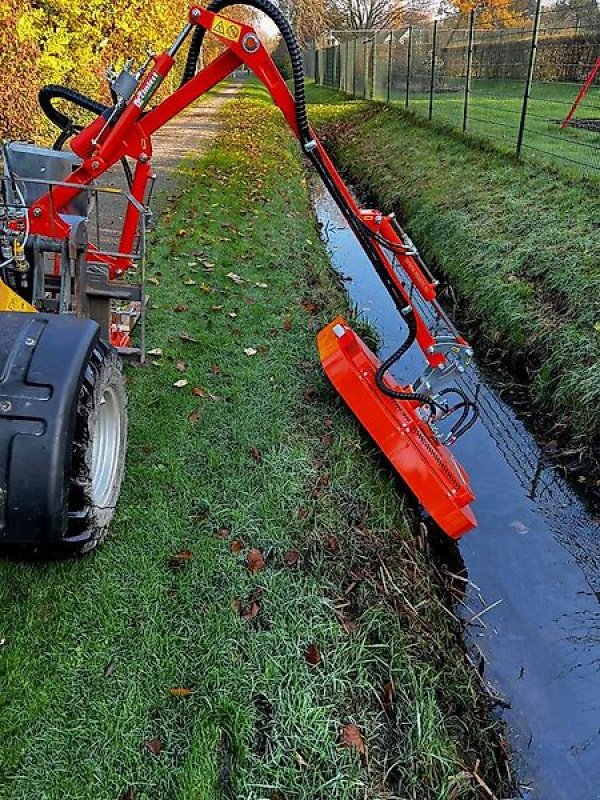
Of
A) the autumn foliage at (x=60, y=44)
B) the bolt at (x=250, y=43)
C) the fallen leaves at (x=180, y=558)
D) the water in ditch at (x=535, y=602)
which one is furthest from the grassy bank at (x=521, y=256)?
the autumn foliage at (x=60, y=44)

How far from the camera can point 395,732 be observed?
290cm

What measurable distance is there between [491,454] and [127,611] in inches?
127

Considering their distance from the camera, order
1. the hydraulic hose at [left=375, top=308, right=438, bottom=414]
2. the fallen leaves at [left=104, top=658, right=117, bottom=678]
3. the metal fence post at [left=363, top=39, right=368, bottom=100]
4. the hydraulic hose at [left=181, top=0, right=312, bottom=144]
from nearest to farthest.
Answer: the fallen leaves at [left=104, top=658, right=117, bottom=678] → the hydraulic hose at [left=181, top=0, right=312, bottom=144] → the hydraulic hose at [left=375, top=308, right=438, bottom=414] → the metal fence post at [left=363, top=39, right=368, bottom=100]

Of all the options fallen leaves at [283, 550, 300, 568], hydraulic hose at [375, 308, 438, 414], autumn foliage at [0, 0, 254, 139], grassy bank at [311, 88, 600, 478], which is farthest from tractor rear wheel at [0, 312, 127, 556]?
autumn foliage at [0, 0, 254, 139]

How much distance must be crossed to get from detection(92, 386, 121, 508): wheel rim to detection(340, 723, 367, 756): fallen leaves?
1436 millimetres

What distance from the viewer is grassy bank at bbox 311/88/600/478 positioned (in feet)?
19.0

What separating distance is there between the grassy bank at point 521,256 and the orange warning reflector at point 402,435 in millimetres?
1607

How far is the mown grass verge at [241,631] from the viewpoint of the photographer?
2.60 m

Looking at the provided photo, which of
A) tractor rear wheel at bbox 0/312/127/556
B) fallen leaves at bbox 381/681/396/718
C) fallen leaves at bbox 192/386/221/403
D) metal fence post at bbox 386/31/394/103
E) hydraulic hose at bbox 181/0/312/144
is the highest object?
metal fence post at bbox 386/31/394/103

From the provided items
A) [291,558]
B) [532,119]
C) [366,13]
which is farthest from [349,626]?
[366,13]

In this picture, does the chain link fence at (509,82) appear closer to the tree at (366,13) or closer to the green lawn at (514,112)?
the green lawn at (514,112)

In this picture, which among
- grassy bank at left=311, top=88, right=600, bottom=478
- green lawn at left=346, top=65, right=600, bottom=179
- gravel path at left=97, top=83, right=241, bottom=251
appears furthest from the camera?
green lawn at left=346, top=65, right=600, bottom=179

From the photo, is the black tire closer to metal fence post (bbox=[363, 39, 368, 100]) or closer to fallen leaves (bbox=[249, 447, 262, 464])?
fallen leaves (bbox=[249, 447, 262, 464])

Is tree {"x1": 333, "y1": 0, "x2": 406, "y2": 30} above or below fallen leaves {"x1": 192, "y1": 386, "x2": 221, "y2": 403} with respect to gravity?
above
